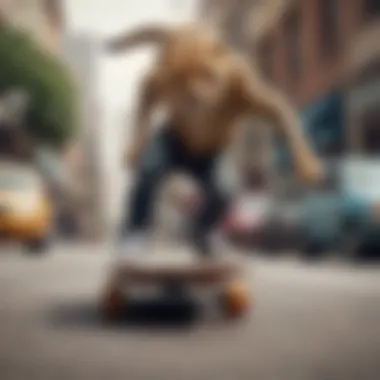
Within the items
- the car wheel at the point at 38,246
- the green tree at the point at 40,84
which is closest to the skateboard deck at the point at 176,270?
the car wheel at the point at 38,246

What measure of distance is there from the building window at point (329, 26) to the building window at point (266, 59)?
0.31ft

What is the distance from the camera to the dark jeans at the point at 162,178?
1038 mm

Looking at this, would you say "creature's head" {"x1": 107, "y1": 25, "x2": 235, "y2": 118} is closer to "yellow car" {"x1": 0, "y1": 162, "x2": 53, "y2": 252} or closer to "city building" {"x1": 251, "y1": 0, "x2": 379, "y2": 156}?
"city building" {"x1": 251, "y1": 0, "x2": 379, "y2": 156}

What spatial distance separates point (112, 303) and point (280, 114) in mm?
386

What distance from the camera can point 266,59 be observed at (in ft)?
3.58

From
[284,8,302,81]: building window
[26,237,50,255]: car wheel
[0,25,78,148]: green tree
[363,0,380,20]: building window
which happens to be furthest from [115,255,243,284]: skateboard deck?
[363,0,380,20]: building window

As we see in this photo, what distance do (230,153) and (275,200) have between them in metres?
0.10

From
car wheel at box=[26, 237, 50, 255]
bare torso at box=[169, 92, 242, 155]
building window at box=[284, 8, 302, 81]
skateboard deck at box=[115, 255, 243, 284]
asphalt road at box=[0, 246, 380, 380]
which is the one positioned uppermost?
building window at box=[284, 8, 302, 81]

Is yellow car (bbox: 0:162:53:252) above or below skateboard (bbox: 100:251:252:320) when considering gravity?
above

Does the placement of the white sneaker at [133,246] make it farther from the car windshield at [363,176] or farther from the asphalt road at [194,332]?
the car windshield at [363,176]

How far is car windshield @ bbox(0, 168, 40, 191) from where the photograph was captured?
106 cm

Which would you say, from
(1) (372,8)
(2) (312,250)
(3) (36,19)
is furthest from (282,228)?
(3) (36,19)

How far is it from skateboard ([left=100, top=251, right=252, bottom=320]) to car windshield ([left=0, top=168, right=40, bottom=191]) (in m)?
0.18

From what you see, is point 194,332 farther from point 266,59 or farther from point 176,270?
point 266,59
